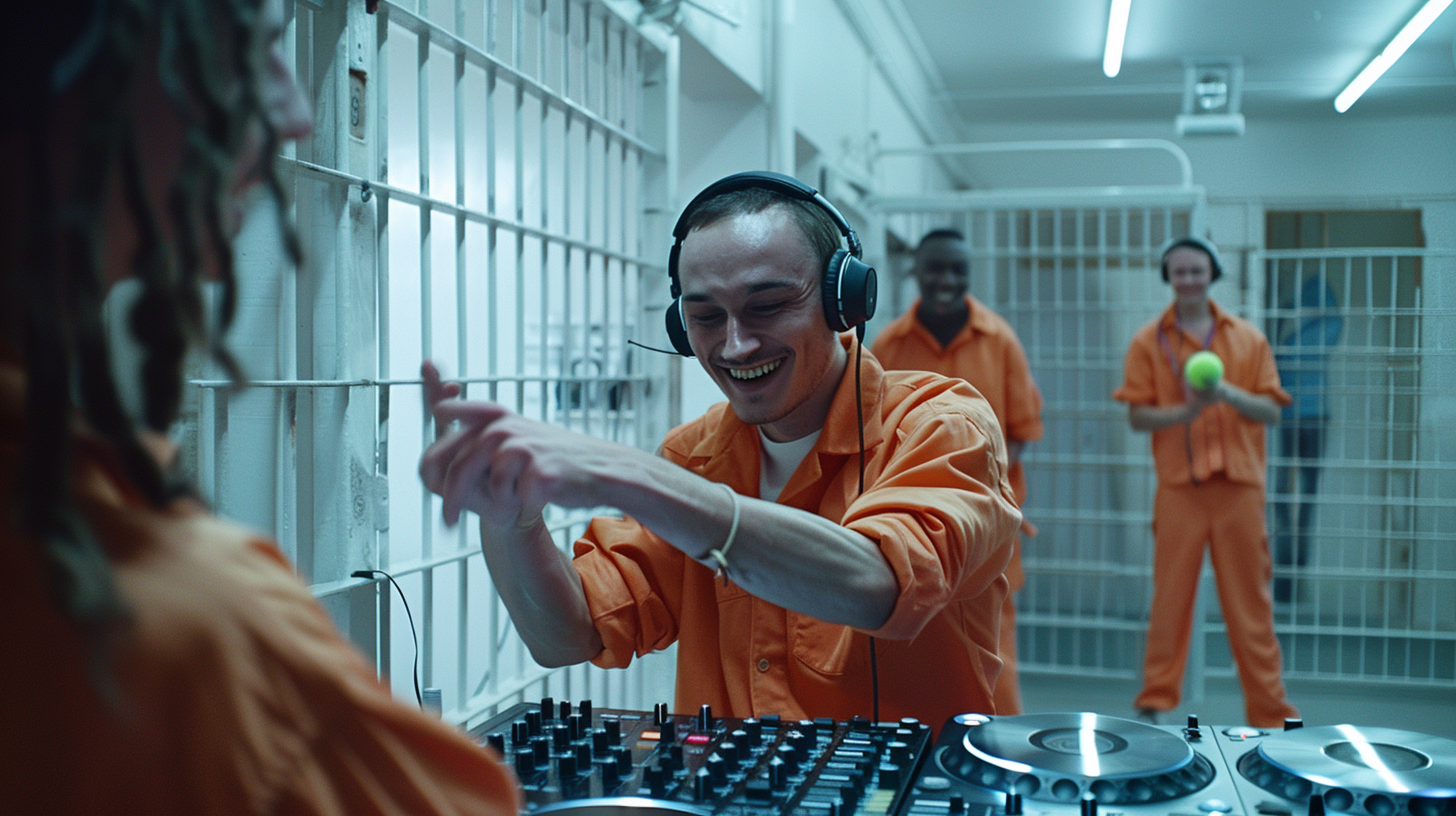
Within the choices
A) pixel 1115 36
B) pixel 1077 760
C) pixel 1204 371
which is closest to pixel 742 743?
pixel 1077 760

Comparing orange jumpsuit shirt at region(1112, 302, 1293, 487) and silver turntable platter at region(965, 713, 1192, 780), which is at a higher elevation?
orange jumpsuit shirt at region(1112, 302, 1293, 487)

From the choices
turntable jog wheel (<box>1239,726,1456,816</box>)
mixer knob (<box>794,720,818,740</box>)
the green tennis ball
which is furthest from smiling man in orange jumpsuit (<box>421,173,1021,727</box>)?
the green tennis ball

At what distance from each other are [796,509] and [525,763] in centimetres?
39

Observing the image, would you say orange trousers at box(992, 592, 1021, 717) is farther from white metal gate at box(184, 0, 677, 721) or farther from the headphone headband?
the headphone headband

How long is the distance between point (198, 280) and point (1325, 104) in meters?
7.43

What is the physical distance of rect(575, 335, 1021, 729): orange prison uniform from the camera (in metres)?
1.29

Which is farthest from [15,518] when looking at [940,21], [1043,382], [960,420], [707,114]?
[1043,382]

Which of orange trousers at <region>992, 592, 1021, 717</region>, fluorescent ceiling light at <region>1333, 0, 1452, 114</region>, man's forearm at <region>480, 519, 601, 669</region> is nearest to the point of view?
man's forearm at <region>480, 519, 601, 669</region>

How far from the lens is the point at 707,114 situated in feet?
11.8

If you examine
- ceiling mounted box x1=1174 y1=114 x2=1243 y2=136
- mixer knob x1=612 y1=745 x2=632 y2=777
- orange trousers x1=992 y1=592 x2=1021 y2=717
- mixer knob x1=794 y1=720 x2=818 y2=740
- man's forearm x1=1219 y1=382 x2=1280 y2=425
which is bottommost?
orange trousers x1=992 y1=592 x2=1021 y2=717

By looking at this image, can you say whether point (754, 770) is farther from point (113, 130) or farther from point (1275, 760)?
point (113, 130)

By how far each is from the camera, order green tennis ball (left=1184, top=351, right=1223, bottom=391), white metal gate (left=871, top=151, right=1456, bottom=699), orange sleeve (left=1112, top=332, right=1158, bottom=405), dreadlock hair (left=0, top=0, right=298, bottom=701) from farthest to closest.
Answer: white metal gate (left=871, top=151, right=1456, bottom=699) → orange sleeve (left=1112, top=332, right=1158, bottom=405) → green tennis ball (left=1184, top=351, right=1223, bottom=391) → dreadlock hair (left=0, top=0, right=298, bottom=701)

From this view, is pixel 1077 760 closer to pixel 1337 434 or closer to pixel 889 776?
pixel 889 776

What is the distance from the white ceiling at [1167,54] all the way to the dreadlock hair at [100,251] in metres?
5.02
